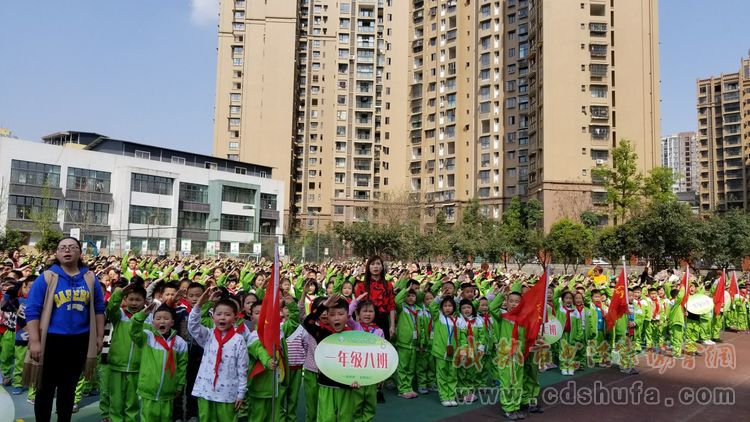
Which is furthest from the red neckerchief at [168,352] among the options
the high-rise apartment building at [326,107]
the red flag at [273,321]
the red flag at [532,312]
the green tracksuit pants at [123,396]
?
the high-rise apartment building at [326,107]

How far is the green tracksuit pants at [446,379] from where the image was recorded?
7812mm

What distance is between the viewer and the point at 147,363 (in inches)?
212

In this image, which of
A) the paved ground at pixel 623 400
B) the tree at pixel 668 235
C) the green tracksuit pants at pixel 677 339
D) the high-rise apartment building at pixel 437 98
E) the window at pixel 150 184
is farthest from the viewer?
the high-rise apartment building at pixel 437 98

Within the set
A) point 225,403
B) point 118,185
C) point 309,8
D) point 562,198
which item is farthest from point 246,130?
point 225,403

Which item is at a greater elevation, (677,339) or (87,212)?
(87,212)

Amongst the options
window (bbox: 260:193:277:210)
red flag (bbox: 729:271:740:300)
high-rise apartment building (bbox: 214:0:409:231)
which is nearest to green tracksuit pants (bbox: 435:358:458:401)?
red flag (bbox: 729:271:740:300)

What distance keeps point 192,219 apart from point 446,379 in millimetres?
47456

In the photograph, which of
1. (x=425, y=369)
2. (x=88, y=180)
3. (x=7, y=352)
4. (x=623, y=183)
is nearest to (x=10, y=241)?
(x=88, y=180)

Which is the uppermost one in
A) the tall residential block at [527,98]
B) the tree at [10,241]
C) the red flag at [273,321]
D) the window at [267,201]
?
the tall residential block at [527,98]

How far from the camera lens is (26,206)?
42.8m

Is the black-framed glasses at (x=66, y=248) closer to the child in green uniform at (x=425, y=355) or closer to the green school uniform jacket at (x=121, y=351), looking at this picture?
the green school uniform jacket at (x=121, y=351)

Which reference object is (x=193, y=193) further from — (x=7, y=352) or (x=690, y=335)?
(x=690, y=335)

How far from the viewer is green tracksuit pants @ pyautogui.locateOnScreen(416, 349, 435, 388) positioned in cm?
868

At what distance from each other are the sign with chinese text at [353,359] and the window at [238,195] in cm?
5049
